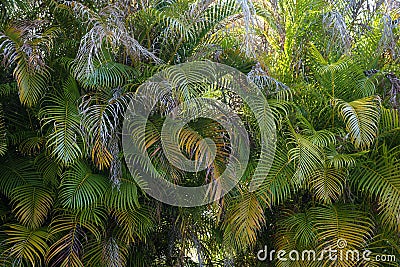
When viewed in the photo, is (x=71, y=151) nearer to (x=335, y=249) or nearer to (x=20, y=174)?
(x=20, y=174)

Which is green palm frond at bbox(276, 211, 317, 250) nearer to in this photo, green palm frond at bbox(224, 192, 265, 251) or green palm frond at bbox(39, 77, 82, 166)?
green palm frond at bbox(224, 192, 265, 251)

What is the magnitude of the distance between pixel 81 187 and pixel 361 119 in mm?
1533

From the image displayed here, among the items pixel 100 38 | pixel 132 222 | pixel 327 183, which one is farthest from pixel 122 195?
pixel 327 183

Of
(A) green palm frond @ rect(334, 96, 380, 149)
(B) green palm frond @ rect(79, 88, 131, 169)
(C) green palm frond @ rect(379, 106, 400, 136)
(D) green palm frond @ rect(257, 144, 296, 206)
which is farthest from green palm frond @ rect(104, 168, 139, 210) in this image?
(C) green palm frond @ rect(379, 106, 400, 136)

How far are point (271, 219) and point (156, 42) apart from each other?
1.35 m

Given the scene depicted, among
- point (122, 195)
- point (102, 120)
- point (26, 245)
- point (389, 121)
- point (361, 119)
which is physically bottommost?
point (26, 245)

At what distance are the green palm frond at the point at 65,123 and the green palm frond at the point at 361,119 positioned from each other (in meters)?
1.44

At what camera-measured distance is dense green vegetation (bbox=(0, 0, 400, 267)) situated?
7.64ft

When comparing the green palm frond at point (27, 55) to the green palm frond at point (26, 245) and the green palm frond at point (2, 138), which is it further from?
the green palm frond at point (26, 245)

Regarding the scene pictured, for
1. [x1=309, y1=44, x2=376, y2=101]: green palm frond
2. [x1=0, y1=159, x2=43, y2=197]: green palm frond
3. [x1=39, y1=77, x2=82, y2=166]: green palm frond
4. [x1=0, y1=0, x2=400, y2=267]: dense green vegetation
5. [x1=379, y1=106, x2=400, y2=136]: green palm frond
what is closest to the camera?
[x1=39, y1=77, x2=82, y2=166]: green palm frond

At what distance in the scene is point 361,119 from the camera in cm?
239

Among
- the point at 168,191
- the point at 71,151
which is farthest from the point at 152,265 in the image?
the point at 71,151

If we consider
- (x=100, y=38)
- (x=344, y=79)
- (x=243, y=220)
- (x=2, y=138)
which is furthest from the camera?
(x=344, y=79)

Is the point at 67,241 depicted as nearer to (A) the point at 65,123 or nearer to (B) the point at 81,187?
(B) the point at 81,187
